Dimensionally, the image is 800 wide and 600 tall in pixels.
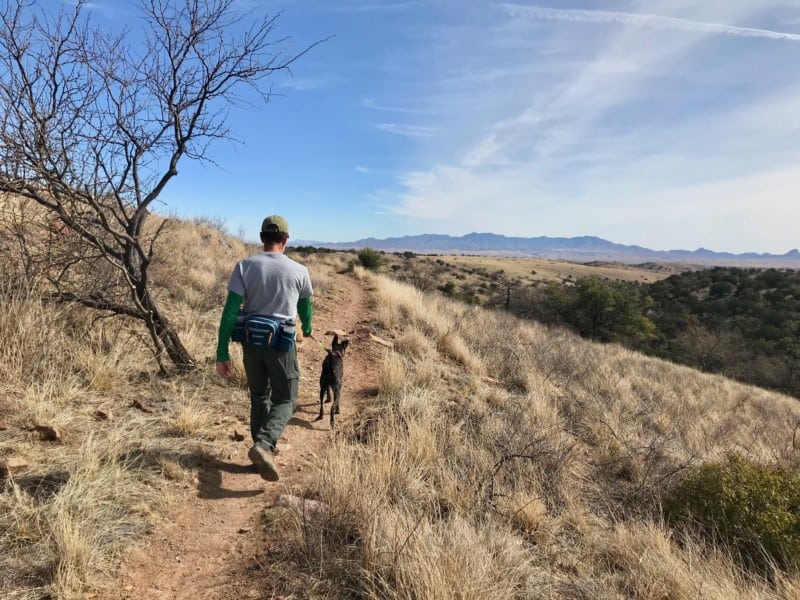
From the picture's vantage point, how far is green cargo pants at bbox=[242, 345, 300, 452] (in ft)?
12.5

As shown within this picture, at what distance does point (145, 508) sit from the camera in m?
3.07

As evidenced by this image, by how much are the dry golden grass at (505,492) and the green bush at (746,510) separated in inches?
11.3

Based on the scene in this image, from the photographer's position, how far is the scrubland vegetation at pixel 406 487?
2574 millimetres

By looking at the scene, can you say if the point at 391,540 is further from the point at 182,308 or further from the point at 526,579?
the point at 182,308

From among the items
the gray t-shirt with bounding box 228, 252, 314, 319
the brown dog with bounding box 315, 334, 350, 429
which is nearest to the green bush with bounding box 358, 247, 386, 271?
the brown dog with bounding box 315, 334, 350, 429

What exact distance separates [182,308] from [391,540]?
21.9 feet

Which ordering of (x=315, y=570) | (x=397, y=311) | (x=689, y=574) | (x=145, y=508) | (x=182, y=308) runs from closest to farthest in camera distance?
(x=315, y=570) < (x=689, y=574) < (x=145, y=508) < (x=182, y=308) < (x=397, y=311)

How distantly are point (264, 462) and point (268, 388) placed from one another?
0.69 meters

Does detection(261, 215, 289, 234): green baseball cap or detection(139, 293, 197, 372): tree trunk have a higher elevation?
detection(261, 215, 289, 234): green baseball cap

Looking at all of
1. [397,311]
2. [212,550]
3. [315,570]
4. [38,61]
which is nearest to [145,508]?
[212,550]

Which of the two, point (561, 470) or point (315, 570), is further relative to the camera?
point (561, 470)

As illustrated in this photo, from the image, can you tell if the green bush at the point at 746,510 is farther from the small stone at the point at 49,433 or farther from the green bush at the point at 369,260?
the green bush at the point at 369,260

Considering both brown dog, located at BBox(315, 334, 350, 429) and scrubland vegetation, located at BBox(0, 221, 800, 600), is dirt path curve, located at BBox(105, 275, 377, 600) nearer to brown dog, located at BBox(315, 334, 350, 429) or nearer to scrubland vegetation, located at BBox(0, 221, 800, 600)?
scrubland vegetation, located at BBox(0, 221, 800, 600)

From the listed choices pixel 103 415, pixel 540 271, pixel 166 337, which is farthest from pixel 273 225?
pixel 540 271
